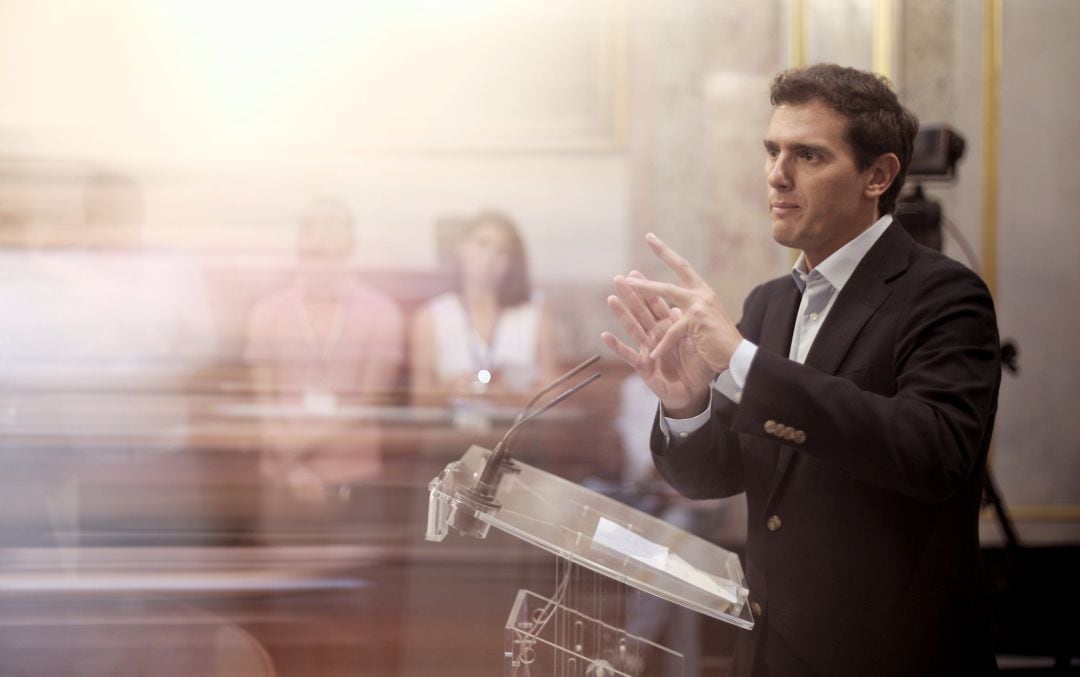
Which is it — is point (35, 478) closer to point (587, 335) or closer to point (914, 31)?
point (587, 335)

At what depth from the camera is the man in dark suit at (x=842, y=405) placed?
116 cm

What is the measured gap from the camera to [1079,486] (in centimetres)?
380

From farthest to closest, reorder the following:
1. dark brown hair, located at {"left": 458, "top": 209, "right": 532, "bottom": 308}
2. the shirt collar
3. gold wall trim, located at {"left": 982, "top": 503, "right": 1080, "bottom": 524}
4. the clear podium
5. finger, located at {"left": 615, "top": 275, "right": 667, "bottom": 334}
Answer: gold wall trim, located at {"left": 982, "top": 503, "right": 1080, "bottom": 524} < dark brown hair, located at {"left": 458, "top": 209, "right": 532, "bottom": 308} < the shirt collar < finger, located at {"left": 615, "top": 275, "right": 667, "bottom": 334} < the clear podium

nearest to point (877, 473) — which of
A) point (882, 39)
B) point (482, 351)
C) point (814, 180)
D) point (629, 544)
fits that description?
point (629, 544)

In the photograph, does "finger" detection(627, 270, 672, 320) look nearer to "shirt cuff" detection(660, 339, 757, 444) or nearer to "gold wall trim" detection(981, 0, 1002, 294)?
"shirt cuff" detection(660, 339, 757, 444)

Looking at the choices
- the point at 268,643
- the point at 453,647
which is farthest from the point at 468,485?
the point at 268,643

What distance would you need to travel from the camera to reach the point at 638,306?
1257mm

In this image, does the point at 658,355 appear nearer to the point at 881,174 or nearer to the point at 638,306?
the point at 638,306

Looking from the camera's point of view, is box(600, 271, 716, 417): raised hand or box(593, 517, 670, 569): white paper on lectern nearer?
box(593, 517, 670, 569): white paper on lectern

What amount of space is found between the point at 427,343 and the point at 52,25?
2403 millimetres

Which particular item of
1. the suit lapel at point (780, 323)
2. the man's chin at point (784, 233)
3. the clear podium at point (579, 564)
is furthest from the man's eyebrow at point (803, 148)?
the clear podium at point (579, 564)

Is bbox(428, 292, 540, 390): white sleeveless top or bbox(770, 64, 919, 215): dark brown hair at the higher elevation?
bbox(770, 64, 919, 215): dark brown hair

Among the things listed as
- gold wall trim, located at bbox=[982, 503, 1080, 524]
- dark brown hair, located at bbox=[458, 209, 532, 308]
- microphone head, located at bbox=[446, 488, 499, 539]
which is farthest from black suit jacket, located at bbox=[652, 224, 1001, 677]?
gold wall trim, located at bbox=[982, 503, 1080, 524]

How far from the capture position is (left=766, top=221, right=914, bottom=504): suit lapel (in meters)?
1.29
